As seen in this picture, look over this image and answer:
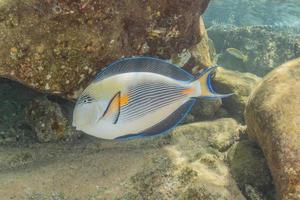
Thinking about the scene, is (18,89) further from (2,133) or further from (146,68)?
(146,68)

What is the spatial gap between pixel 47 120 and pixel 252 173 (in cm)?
278

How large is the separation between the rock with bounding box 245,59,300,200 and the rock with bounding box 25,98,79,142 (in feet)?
8.39

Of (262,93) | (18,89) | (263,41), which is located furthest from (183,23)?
(263,41)

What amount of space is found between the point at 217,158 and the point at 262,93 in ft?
3.53

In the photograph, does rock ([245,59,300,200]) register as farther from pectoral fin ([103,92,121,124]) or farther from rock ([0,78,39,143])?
rock ([0,78,39,143])

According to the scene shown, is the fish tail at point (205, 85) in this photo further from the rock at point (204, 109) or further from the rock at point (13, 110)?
the rock at point (204, 109)

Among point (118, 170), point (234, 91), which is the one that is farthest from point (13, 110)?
point (234, 91)

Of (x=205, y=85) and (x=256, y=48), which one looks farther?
(x=256, y=48)

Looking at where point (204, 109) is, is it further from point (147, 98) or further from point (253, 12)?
point (253, 12)

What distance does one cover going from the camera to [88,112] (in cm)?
200

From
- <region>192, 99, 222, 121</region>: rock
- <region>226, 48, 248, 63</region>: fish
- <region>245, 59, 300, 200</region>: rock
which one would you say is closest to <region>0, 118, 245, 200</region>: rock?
<region>245, 59, 300, 200</region>: rock

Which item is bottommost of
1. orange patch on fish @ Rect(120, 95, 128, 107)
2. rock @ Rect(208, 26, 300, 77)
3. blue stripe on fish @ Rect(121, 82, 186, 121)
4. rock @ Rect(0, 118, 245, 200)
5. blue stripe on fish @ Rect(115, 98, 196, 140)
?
rock @ Rect(208, 26, 300, 77)

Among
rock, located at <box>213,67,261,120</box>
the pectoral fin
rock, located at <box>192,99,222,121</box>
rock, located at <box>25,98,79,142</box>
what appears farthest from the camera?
rock, located at <box>213,67,261,120</box>

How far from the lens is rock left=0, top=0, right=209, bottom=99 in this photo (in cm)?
358
